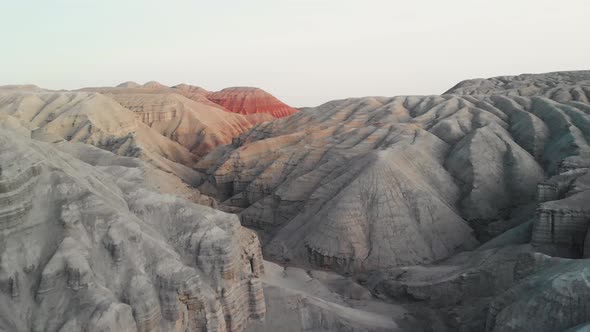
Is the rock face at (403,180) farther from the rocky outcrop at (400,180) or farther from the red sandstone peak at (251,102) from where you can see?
the red sandstone peak at (251,102)

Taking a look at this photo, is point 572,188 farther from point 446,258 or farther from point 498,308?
point 498,308

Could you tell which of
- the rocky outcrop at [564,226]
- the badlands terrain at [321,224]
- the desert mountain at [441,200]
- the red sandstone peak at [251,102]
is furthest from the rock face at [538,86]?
the red sandstone peak at [251,102]

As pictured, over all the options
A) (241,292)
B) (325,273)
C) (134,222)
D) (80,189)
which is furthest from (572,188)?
(80,189)

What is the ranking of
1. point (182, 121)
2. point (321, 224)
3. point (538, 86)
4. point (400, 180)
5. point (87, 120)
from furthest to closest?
1. point (182, 121)
2. point (538, 86)
3. point (87, 120)
4. point (400, 180)
5. point (321, 224)

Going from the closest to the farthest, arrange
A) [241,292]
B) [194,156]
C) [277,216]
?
[241,292] → [277,216] → [194,156]

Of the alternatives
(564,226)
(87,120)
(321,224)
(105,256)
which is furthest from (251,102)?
(105,256)

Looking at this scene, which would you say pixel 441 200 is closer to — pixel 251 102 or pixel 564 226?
pixel 564 226
